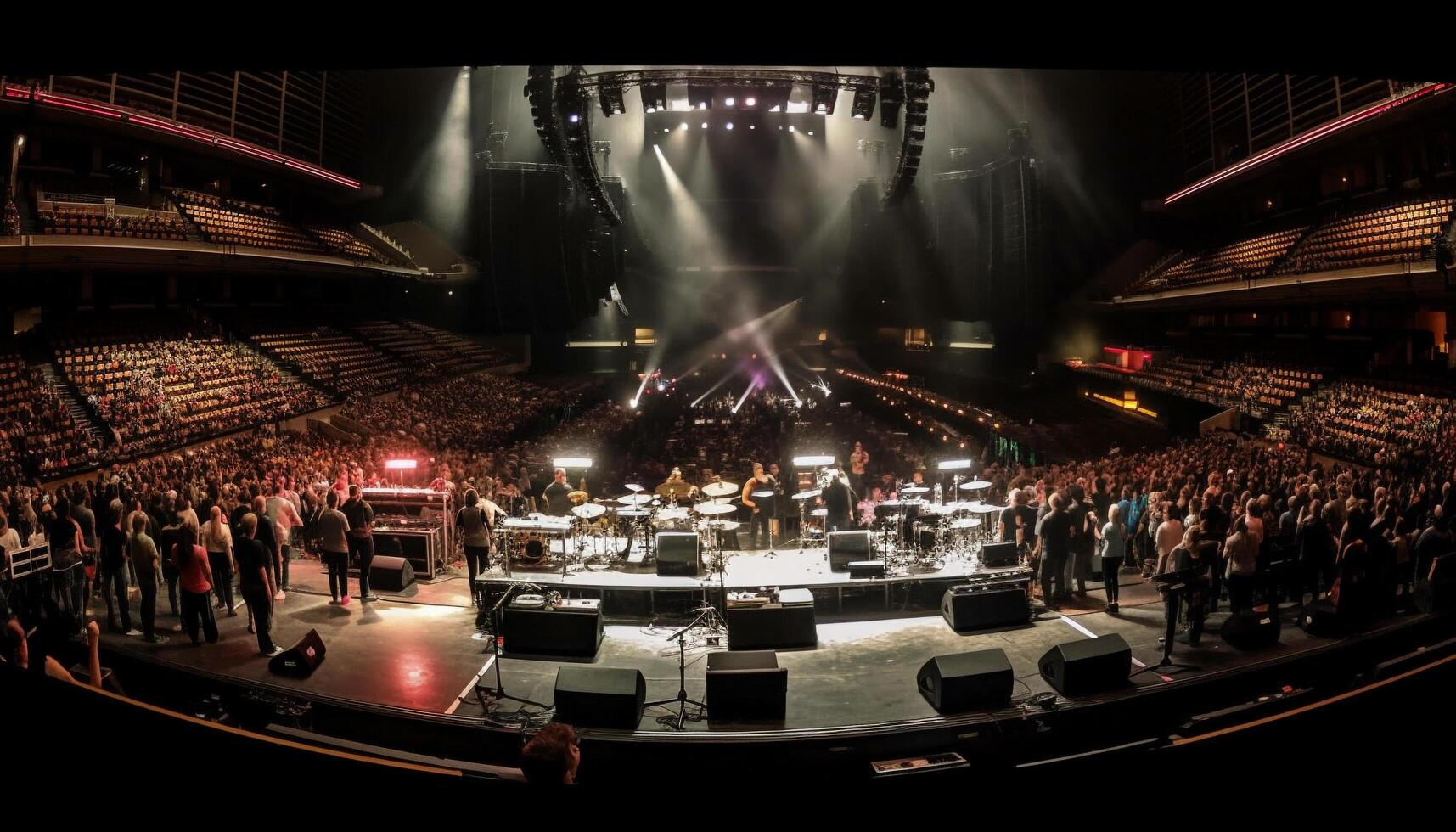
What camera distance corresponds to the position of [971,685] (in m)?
6.38

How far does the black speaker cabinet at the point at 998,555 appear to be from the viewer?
9508 mm

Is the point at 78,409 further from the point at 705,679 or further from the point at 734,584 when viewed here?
the point at 705,679

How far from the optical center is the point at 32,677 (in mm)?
2539

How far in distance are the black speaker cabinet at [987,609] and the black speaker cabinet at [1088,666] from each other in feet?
5.62

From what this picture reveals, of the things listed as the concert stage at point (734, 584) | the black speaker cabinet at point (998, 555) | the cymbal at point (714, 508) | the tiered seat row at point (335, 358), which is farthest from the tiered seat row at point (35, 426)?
the black speaker cabinet at point (998, 555)

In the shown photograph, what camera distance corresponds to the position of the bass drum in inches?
380

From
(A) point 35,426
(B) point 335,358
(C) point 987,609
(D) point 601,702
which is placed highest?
(B) point 335,358

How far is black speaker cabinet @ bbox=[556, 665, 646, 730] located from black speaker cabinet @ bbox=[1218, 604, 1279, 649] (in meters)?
5.87

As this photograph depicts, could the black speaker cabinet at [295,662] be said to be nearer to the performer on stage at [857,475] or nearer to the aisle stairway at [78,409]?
the performer on stage at [857,475]

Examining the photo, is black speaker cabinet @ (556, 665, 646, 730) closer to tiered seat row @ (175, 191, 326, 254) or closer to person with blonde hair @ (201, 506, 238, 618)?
person with blonde hair @ (201, 506, 238, 618)

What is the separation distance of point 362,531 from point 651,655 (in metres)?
4.12

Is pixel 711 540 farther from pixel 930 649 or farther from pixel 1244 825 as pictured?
pixel 1244 825

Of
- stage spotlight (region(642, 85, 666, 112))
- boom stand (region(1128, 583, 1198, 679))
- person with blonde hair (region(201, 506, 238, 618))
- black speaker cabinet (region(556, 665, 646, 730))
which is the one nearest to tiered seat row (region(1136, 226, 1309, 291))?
stage spotlight (region(642, 85, 666, 112))

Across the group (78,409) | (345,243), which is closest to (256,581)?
(78,409)
